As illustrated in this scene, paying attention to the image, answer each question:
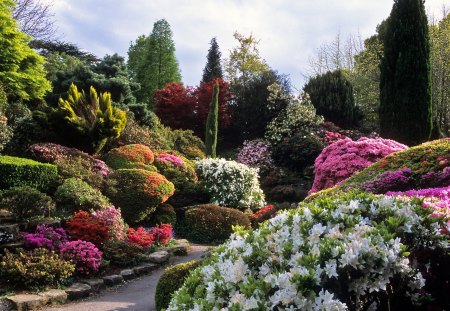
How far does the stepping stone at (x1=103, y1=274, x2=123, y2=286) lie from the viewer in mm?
7686

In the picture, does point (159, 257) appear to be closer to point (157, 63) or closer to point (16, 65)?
point (16, 65)

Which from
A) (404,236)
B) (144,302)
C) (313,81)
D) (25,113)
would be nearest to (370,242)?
(404,236)

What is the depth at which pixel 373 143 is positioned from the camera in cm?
1161

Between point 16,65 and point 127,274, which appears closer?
point 127,274

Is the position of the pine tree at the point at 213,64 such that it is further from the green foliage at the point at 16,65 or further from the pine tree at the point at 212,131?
the green foliage at the point at 16,65

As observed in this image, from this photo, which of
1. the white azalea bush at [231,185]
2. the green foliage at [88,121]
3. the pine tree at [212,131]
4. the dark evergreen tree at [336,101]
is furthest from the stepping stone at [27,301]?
the dark evergreen tree at [336,101]

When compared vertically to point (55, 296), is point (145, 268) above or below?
above

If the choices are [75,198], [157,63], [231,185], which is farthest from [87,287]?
[157,63]

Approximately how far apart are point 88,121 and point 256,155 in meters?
8.19

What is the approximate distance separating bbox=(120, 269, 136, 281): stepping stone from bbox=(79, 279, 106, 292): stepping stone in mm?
483

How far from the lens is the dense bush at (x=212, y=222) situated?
38.3 feet

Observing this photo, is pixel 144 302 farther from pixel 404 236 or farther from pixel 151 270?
pixel 404 236

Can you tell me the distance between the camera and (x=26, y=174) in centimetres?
932

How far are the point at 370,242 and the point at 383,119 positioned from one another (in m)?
14.1
